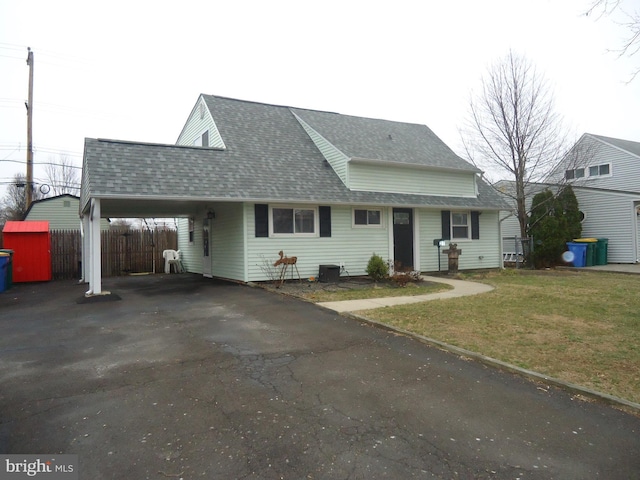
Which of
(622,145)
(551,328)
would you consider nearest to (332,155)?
(551,328)

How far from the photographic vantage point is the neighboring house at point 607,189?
61.1 feet

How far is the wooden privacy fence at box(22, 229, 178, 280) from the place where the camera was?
53.2ft

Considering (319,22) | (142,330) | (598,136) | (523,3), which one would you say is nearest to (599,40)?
(523,3)

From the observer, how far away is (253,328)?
6.77 meters

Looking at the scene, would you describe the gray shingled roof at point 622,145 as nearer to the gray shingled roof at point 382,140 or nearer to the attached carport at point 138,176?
the gray shingled roof at point 382,140

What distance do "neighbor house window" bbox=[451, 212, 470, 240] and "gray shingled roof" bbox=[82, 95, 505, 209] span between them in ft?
2.08

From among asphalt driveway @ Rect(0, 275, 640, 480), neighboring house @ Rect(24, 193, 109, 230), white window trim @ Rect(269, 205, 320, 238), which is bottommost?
asphalt driveway @ Rect(0, 275, 640, 480)

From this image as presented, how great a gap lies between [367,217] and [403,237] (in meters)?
1.80

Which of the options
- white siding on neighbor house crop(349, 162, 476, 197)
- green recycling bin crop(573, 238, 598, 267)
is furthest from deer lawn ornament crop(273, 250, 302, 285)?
green recycling bin crop(573, 238, 598, 267)

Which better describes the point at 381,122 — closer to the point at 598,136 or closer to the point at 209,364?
the point at 598,136

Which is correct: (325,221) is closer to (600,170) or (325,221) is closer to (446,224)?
(446,224)

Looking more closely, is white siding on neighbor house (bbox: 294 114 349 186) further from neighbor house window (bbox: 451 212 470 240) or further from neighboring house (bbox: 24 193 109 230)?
neighboring house (bbox: 24 193 109 230)

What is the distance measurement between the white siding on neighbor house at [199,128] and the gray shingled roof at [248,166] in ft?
1.07

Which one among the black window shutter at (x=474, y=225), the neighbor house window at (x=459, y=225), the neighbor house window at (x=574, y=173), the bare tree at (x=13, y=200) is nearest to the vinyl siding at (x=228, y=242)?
the neighbor house window at (x=459, y=225)
